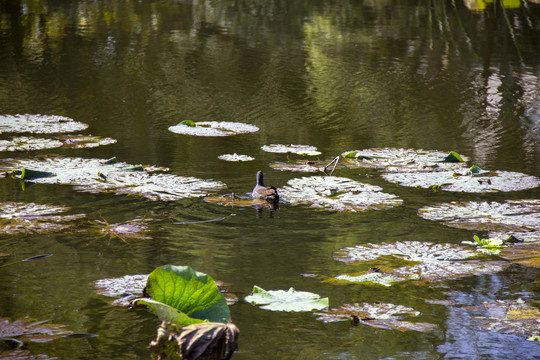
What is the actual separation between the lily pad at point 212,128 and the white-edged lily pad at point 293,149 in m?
0.49

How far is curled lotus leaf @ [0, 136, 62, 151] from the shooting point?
4355 mm

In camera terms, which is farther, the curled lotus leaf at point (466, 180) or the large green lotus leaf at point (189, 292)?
the curled lotus leaf at point (466, 180)

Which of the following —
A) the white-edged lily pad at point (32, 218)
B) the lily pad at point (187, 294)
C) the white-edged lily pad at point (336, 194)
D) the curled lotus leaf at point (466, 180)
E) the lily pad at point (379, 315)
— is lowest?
the lily pad at point (379, 315)

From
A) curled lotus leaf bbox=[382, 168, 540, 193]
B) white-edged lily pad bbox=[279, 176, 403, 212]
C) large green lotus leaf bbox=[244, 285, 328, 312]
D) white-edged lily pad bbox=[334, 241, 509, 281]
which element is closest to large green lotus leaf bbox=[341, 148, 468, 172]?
curled lotus leaf bbox=[382, 168, 540, 193]

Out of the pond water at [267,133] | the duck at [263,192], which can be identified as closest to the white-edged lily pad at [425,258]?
the pond water at [267,133]

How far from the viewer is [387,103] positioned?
20.7 feet

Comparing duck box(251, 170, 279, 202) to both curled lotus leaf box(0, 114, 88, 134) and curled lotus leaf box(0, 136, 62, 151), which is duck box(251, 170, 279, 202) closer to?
curled lotus leaf box(0, 136, 62, 151)

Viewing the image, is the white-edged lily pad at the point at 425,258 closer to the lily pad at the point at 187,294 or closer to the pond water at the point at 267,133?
the pond water at the point at 267,133

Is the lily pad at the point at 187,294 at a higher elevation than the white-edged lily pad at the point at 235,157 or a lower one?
higher

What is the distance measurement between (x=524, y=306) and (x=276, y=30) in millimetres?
8188

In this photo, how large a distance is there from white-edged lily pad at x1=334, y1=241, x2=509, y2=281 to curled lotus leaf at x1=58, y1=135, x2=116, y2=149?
2.30 m

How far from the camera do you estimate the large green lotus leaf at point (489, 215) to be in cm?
314

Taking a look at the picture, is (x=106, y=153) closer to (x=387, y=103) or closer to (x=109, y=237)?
(x=109, y=237)

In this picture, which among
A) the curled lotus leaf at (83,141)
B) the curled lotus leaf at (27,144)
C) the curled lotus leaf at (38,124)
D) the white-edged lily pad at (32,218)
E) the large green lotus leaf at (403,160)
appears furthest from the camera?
the curled lotus leaf at (38,124)
